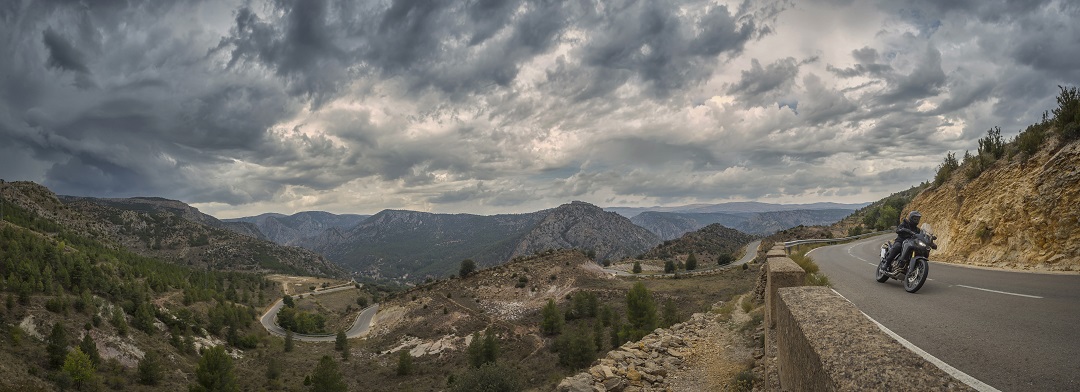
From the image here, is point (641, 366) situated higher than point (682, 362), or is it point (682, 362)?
point (641, 366)

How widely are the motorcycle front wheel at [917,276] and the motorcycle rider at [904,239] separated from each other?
451mm

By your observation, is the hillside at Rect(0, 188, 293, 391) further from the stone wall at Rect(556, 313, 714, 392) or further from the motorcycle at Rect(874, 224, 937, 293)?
the motorcycle at Rect(874, 224, 937, 293)

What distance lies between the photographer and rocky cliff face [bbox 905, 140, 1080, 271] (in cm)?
1157

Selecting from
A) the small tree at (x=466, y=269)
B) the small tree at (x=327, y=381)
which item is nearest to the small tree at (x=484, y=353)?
the small tree at (x=327, y=381)

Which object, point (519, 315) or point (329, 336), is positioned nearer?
point (519, 315)

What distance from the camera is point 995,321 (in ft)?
22.1

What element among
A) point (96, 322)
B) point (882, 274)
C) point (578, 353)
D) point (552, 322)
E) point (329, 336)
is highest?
point (882, 274)

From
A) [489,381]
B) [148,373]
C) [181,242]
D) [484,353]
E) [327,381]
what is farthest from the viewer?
[181,242]

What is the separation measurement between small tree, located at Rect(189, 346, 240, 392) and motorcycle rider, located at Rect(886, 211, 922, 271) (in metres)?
47.2

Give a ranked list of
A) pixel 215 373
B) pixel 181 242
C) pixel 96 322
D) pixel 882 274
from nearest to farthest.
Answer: pixel 882 274 < pixel 215 373 < pixel 96 322 < pixel 181 242

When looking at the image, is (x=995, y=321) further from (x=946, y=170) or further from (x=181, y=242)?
(x=181, y=242)

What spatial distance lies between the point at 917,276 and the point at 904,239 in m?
1.55

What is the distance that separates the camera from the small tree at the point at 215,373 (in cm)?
3634

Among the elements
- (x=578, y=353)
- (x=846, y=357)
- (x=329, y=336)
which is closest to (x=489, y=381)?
(x=578, y=353)
